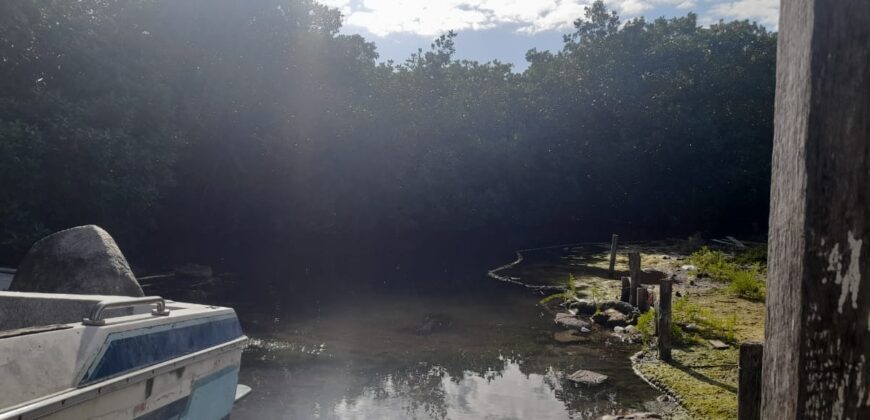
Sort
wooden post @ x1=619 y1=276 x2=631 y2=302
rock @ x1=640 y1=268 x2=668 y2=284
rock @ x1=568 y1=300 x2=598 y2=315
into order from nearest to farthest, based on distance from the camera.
Answer: rock @ x1=568 y1=300 x2=598 y2=315
wooden post @ x1=619 y1=276 x2=631 y2=302
rock @ x1=640 y1=268 x2=668 y2=284

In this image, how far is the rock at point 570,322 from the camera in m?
14.6

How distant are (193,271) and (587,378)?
15.8 metres

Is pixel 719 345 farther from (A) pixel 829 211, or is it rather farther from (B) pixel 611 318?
(A) pixel 829 211

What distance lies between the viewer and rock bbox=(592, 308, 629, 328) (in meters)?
14.6

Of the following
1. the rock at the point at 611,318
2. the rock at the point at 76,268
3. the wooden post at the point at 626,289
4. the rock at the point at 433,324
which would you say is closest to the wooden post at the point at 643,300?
the rock at the point at 611,318

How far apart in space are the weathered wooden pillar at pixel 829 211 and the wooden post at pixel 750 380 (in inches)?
199

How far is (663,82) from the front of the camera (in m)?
45.2

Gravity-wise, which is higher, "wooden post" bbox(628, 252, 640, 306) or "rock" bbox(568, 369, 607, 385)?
"wooden post" bbox(628, 252, 640, 306)

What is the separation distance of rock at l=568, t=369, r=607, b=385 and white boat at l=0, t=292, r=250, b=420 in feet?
21.4

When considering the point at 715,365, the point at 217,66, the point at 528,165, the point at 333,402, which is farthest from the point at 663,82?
the point at 333,402

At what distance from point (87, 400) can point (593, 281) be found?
19068mm

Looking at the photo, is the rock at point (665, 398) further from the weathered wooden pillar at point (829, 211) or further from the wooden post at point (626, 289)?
the weathered wooden pillar at point (829, 211)

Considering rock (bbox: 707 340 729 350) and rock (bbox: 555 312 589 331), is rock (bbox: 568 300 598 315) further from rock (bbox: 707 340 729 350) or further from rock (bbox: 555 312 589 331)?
rock (bbox: 707 340 729 350)

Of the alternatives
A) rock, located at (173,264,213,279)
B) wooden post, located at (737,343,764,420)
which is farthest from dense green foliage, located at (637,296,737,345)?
rock, located at (173,264,213,279)
